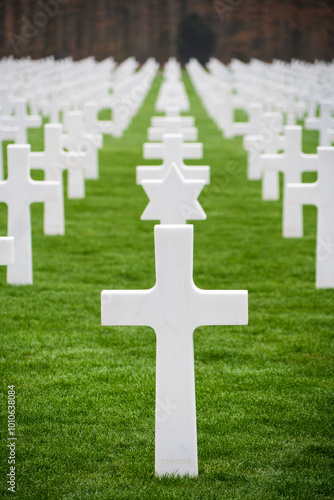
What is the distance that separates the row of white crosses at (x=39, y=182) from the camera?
6242mm

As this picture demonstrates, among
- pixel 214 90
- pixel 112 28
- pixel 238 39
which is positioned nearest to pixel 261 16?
pixel 238 39

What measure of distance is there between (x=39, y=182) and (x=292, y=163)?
8.10 ft

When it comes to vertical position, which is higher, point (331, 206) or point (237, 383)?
point (331, 206)

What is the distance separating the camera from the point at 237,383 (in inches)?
183

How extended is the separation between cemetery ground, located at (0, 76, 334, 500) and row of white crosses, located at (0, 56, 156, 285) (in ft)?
0.62

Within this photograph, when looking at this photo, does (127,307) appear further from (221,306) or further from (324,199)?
(324,199)

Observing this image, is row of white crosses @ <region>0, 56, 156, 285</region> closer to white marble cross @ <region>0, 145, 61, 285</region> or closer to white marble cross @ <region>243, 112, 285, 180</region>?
white marble cross @ <region>0, 145, 61, 285</region>

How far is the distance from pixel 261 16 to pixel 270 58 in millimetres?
2556

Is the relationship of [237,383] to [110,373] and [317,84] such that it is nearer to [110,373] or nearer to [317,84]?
[110,373]

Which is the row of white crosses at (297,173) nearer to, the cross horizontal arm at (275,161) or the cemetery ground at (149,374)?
the cross horizontal arm at (275,161)

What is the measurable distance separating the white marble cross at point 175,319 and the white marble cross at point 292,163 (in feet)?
14.3

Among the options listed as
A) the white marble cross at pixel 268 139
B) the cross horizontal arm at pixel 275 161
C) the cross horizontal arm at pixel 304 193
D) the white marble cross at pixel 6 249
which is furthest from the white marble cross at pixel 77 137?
the white marble cross at pixel 6 249

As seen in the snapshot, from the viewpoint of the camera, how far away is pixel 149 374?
4.76m

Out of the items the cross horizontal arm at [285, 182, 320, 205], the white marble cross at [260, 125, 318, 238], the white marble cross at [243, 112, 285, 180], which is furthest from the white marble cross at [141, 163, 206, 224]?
the white marble cross at [243, 112, 285, 180]
